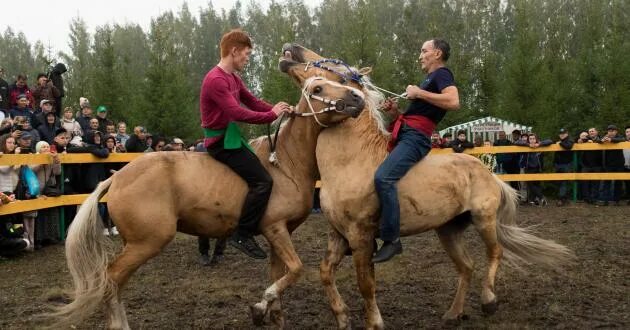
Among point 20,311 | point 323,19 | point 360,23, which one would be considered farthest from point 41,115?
point 323,19

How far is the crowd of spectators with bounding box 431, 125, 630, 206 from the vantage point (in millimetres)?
13641

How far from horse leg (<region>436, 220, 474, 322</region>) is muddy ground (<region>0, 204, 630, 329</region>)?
16cm

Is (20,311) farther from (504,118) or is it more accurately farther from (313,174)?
(504,118)

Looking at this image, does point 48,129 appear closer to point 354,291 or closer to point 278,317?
point 354,291

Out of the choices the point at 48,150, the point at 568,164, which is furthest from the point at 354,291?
the point at 568,164

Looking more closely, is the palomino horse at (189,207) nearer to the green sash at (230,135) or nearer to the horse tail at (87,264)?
the horse tail at (87,264)

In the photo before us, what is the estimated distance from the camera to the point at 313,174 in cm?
502

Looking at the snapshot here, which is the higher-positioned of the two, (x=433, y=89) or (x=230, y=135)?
(x=433, y=89)

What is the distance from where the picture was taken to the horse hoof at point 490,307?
5.04 meters

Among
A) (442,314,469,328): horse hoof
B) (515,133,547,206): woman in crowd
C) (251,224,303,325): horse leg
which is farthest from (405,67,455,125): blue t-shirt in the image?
(515,133,547,206): woman in crowd

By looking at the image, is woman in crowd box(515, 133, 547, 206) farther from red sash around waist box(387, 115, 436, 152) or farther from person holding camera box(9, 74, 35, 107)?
person holding camera box(9, 74, 35, 107)

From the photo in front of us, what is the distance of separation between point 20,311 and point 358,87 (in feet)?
→ 12.4

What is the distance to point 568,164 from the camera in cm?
1405

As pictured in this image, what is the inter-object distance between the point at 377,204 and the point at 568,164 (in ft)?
35.8
